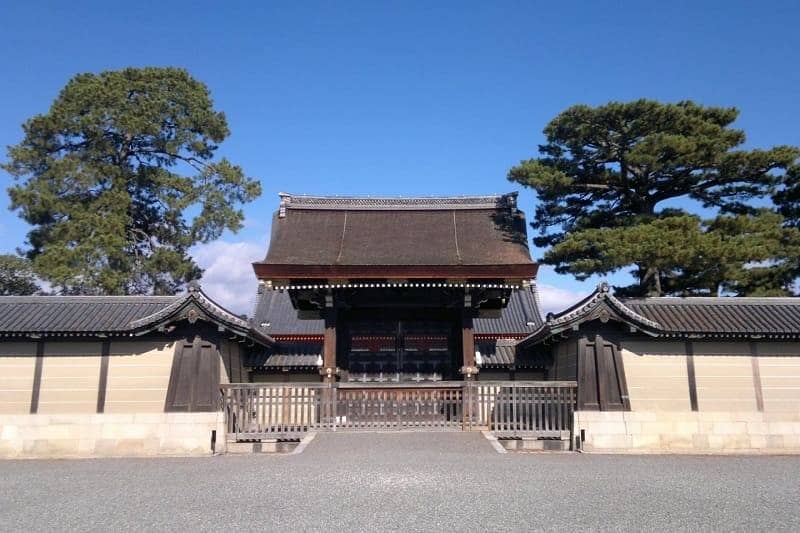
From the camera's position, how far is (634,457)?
487 inches

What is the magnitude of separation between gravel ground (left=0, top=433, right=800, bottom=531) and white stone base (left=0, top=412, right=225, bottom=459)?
3.65ft

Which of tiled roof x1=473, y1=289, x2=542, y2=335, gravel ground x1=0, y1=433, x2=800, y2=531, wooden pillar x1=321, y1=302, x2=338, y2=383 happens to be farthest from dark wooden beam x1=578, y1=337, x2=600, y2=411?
tiled roof x1=473, y1=289, x2=542, y2=335

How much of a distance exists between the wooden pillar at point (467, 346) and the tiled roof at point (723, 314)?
3.87 meters

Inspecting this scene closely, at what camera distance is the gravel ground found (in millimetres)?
6914

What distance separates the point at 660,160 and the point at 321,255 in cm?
1048

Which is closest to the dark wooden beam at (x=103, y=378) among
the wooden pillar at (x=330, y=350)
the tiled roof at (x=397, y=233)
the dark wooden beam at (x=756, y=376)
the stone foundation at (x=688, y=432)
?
the tiled roof at (x=397, y=233)

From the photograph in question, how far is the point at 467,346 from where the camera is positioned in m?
15.5

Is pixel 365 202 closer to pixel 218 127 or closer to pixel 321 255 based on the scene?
pixel 321 255

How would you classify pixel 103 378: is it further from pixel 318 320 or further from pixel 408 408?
pixel 318 320

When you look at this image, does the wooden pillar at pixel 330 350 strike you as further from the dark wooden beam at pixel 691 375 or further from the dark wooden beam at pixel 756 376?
the dark wooden beam at pixel 756 376

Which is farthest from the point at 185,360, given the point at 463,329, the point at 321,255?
the point at 463,329

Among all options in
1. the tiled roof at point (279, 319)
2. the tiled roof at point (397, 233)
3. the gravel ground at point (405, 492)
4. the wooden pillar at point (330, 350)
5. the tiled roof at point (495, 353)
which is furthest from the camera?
the tiled roof at point (279, 319)

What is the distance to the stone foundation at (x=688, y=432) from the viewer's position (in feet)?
43.6

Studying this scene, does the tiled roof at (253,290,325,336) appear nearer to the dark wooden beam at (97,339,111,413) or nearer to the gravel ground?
the dark wooden beam at (97,339,111,413)
